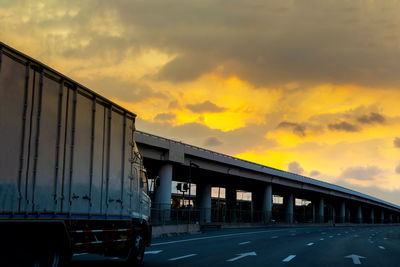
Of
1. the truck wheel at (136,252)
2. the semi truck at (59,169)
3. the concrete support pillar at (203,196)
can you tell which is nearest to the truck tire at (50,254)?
the semi truck at (59,169)

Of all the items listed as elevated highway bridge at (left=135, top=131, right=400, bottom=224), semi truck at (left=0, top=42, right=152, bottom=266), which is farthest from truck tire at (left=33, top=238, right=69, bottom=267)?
elevated highway bridge at (left=135, top=131, right=400, bottom=224)

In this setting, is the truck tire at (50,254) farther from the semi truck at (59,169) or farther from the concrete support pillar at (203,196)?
the concrete support pillar at (203,196)

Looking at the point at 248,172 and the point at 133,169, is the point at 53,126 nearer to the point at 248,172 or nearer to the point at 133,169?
the point at 133,169

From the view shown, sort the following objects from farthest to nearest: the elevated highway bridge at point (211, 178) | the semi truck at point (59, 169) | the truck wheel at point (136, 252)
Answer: the elevated highway bridge at point (211, 178) → the truck wheel at point (136, 252) → the semi truck at point (59, 169)

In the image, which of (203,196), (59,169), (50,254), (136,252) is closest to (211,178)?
(203,196)

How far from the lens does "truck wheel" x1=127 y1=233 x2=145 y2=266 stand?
1438cm

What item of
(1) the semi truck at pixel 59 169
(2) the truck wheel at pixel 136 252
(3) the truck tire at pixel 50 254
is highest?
(1) the semi truck at pixel 59 169

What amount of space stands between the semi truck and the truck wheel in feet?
0.10

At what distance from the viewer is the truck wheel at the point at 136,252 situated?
1438 centimetres

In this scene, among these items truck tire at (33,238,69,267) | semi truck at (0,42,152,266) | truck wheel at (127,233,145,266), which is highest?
semi truck at (0,42,152,266)

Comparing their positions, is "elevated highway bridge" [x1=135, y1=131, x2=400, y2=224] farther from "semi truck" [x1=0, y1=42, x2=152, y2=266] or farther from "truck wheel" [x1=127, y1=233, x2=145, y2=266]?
"semi truck" [x1=0, y1=42, x2=152, y2=266]

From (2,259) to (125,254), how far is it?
19.0 ft

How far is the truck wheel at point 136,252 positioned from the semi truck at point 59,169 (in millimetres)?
30

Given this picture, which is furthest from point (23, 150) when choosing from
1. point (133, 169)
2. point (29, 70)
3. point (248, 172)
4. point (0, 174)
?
point (248, 172)
